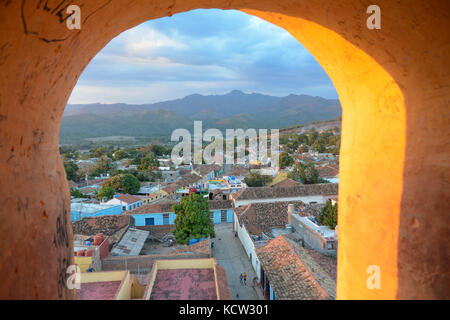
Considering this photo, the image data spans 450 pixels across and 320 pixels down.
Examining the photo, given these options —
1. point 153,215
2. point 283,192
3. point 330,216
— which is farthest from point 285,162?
point 330,216

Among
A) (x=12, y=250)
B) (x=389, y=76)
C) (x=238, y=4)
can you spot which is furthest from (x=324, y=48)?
(x=12, y=250)

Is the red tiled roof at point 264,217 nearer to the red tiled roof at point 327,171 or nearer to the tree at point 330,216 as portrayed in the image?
the tree at point 330,216

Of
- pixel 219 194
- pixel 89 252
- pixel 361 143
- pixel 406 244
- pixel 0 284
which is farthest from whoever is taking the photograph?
pixel 219 194

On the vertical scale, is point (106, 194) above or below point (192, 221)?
below

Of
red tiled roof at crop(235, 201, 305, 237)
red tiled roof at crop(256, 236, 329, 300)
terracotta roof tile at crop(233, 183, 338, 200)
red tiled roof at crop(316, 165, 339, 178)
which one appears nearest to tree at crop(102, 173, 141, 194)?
terracotta roof tile at crop(233, 183, 338, 200)

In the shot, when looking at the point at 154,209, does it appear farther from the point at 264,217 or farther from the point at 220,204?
the point at 264,217

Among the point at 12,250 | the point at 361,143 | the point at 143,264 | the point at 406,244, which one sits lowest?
the point at 143,264
